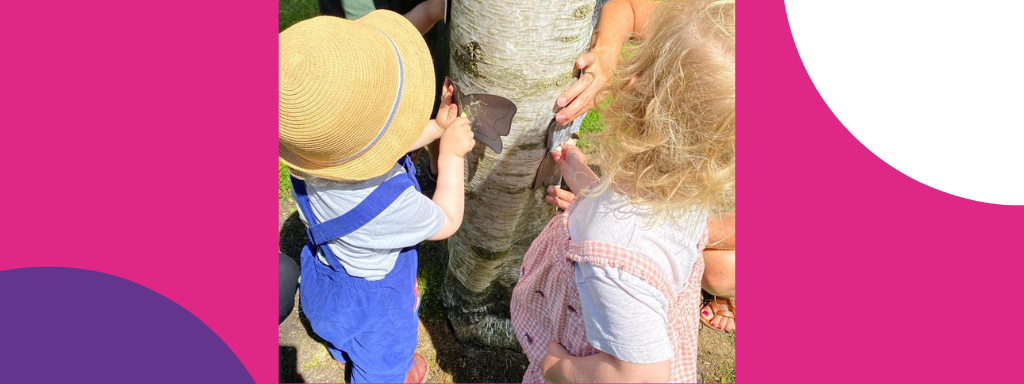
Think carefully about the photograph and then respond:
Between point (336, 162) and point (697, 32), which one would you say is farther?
point (336, 162)

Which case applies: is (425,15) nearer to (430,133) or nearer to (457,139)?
(430,133)

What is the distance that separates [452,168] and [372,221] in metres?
0.32

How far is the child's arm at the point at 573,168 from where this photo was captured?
7.02 feet

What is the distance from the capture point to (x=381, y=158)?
176cm

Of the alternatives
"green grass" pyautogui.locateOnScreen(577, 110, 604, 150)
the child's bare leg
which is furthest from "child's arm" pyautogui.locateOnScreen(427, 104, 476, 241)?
"green grass" pyautogui.locateOnScreen(577, 110, 604, 150)

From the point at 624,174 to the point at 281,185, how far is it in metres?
2.92

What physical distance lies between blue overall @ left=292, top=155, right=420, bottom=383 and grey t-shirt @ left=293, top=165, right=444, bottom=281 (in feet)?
0.15

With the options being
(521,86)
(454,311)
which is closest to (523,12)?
(521,86)

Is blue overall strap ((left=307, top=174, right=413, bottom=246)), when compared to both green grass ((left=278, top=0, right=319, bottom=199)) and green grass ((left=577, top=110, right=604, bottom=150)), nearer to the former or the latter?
green grass ((left=577, top=110, right=604, bottom=150))

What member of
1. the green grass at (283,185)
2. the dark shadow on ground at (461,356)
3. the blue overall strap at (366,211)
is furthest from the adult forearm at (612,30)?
the green grass at (283,185)

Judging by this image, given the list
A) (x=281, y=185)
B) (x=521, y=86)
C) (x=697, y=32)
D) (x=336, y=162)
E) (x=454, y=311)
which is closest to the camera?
(x=697, y=32)

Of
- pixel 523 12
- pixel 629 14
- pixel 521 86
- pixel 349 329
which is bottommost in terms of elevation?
pixel 349 329

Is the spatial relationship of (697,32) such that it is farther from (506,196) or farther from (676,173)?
(506,196)

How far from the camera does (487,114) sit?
2.02 meters
